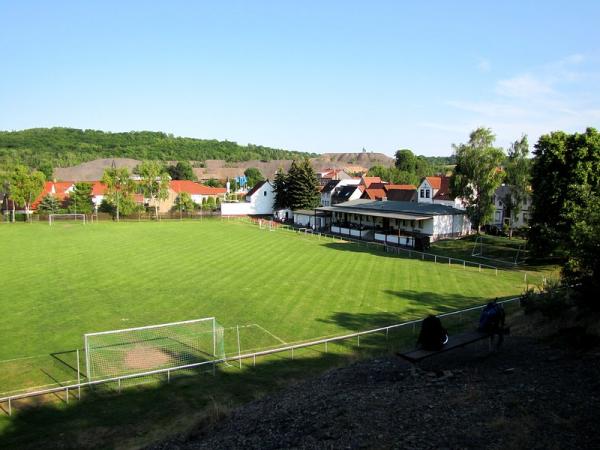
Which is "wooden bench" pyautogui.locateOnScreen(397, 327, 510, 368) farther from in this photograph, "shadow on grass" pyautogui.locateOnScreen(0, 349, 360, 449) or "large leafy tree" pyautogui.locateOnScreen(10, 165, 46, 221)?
"large leafy tree" pyautogui.locateOnScreen(10, 165, 46, 221)

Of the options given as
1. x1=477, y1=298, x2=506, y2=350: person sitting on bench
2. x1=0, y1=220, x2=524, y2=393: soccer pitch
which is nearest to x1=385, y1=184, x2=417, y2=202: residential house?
x1=0, y1=220, x2=524, y2=393: soccer pitch

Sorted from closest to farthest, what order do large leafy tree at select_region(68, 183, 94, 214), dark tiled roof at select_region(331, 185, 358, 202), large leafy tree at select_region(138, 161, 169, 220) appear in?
1. large leafy tree at select_region(68, 183, 94, 214)
2. large leafy tree at select_region(138, 161, 169, 220)
3. dark tiled roof at select_region(331, 185, 358, 202)

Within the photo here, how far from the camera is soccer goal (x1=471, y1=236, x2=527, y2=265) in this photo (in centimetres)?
3741

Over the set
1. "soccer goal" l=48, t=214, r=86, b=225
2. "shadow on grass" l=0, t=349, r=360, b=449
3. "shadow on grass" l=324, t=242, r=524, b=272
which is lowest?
"shadow on grass" l=0, t=349, r=360, b=449

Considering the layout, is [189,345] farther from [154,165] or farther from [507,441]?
[154,165]

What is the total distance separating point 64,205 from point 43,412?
226 feet

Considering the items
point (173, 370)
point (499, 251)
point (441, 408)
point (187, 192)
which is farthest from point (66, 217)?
point (441, 408)

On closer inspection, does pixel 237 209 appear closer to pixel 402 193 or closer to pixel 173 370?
pixel 402 193

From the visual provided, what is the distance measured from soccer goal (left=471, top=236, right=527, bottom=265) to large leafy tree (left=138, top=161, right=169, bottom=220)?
163 feet

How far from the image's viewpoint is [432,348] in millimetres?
12391

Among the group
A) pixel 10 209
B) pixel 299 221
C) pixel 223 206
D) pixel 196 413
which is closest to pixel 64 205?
pixel 10 209

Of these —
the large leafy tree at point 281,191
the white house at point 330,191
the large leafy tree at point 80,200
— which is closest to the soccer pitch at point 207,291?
the large leafy tree at point 80,200

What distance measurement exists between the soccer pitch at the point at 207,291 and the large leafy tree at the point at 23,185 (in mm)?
24805

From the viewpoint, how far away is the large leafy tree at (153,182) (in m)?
72.9
